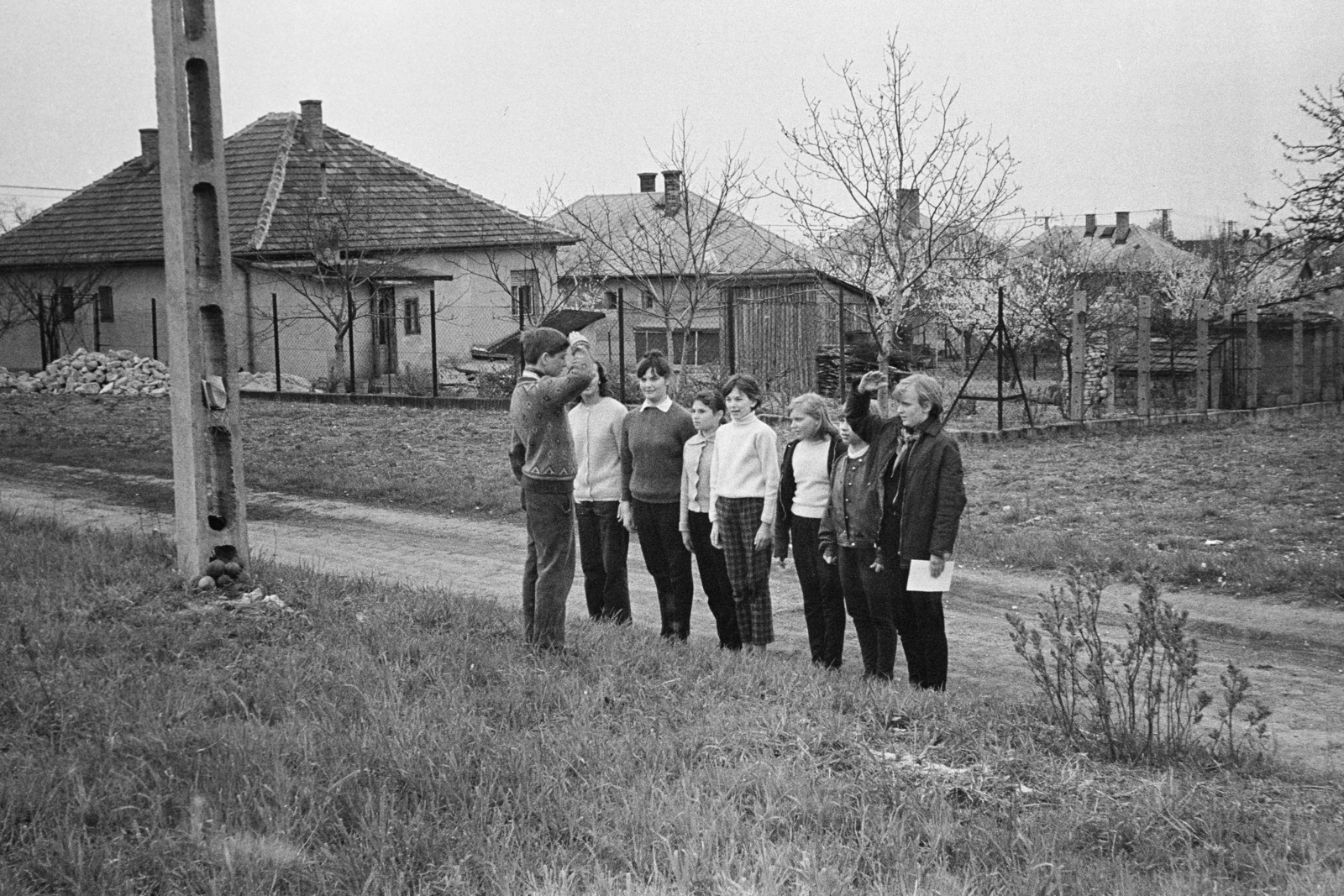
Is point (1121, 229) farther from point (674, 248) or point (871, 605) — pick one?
point (871, 605)

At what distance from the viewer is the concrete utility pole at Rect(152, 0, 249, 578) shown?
7191mm

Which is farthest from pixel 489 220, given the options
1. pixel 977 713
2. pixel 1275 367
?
pixel 977 713

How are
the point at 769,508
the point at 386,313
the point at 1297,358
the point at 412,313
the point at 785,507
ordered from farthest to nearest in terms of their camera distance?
the point at 412,313, the point at 386,313, the point at 1297,358, the point at 785,507, the point at 769,508

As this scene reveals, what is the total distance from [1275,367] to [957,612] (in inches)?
819

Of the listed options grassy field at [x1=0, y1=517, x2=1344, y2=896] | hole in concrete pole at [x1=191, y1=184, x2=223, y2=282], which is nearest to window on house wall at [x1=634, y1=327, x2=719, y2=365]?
hole in concrete pole at [x1=191, y1=184, x2=223, y2=282]

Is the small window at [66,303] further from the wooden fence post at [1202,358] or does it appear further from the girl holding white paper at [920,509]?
the girl holding white paper at [920,509]

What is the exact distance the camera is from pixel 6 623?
647 centimetres

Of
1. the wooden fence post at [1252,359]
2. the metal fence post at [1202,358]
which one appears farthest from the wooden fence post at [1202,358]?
the wooden fence post at [1252,359]

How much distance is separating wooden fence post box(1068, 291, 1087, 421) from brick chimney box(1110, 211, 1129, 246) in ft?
251

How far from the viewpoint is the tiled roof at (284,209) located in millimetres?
35094

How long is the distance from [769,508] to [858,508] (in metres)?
0.73

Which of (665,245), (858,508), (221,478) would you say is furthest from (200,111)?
(665,245)

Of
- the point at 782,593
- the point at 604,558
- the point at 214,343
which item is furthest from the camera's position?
the point at 782,593

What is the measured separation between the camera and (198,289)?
289 inches
